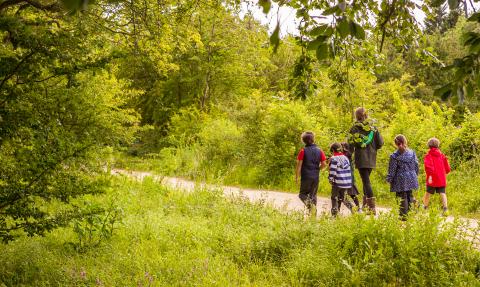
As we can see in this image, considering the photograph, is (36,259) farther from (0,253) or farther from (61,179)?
(61,179)

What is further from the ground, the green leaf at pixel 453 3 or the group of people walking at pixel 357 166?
the green leaf at pixel 453 3

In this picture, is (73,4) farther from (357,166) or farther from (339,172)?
(357,166)

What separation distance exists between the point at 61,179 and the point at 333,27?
13.5 feet

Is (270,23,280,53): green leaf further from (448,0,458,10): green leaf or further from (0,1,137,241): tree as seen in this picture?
(0,1,137,241): tree

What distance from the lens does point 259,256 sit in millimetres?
6062

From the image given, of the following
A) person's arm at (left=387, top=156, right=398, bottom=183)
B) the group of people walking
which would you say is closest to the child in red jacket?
the group of people walking

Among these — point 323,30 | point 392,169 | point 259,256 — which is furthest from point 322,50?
point 392,169

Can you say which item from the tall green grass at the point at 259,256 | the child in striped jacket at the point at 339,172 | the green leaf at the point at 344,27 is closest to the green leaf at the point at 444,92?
the green leaf at the point at 344,27

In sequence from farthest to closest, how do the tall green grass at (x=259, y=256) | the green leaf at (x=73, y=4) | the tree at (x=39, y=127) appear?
1. the tall green grass at (x=259, y=256)
2. the tree at (x=39, y=127)
3. the green leaf at (x=73, y=4)

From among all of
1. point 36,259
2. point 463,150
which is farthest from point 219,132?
point 36,259

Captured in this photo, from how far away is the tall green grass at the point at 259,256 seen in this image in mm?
4977

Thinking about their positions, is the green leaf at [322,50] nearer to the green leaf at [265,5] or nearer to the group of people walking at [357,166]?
the green leaf at [265,5]

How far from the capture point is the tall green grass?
4977mm

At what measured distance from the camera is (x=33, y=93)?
4727 mm
